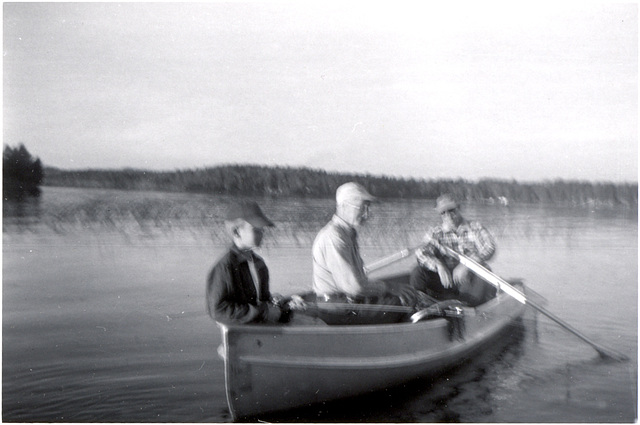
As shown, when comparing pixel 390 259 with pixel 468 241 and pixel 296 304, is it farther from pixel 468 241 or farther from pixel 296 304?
pixel 296 304

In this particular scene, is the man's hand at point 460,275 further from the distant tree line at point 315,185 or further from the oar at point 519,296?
the distant tree line at point 315,185

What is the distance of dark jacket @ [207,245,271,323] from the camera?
3545 mm

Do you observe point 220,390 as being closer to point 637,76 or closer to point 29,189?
point 29,189

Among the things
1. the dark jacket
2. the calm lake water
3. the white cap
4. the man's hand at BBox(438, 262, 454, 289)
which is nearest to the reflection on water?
the calm lake water

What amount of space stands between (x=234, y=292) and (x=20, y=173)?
1929 millimetres

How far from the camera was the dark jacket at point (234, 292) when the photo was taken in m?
3.54

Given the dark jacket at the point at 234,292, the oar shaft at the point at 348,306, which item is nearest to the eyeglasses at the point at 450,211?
the oar shaft at the point at 348,306

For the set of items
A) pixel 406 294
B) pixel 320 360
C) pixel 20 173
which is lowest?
pixel 320 360

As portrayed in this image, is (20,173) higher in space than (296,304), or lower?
higher

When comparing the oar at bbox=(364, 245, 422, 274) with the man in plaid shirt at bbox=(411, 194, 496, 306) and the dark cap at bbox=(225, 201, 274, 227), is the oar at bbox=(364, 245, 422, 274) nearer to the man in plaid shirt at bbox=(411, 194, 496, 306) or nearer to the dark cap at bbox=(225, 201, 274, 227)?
the man in plaid shirt at bbox=(411, 194, 496, 306)

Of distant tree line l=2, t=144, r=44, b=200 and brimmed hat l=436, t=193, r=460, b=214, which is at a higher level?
distant tree line l=2, t=144, r=44, b=200

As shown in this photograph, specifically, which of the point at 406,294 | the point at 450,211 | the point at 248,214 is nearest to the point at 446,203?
the point at 450,211

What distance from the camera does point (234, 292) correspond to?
3580mm

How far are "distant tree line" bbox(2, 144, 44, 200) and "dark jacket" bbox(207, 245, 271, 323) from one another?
5.62 feet
